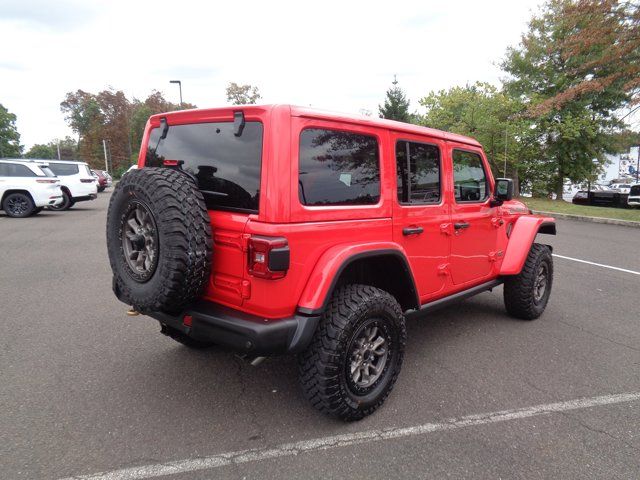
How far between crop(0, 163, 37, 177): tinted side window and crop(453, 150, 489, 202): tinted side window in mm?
13832

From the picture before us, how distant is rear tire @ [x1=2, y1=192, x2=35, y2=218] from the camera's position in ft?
44.2

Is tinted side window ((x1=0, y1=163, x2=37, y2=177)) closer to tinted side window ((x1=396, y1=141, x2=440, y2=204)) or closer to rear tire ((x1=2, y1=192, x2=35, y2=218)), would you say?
rear tire ((x1=2, y1=192, x2=35, y2=218))

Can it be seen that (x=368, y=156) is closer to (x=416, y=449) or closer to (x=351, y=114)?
(x=351, y=114)

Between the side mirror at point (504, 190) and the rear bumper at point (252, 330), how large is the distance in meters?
2.53

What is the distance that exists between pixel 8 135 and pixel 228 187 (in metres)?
97.6

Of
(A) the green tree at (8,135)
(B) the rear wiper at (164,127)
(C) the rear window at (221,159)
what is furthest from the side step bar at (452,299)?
(A) the green tree at (8,135)

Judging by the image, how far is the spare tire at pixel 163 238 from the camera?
2.40m

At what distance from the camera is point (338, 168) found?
9.01ft

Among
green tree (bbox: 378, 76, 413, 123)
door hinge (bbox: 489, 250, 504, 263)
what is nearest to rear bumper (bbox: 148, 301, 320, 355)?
door hinge (bbox: 489, 250, 504, 263)

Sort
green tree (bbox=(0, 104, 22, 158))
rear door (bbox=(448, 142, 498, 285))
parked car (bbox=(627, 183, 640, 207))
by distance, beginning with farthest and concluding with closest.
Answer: green tree (bbox=(0, 104, 22, 158)) → parked car (bbox=(627, 183, 640, 207)) → rear door (bbox=(448, 142, 498, 285))

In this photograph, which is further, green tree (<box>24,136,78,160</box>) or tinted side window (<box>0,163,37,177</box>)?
green tree (<box>24,136,78,160</box>)

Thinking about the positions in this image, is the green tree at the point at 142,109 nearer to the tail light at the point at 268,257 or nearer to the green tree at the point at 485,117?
the green tree at the point at 485,117

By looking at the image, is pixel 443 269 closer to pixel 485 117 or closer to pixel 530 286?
pixel 530 286

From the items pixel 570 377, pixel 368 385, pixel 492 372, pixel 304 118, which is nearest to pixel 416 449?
pixel 368 385
